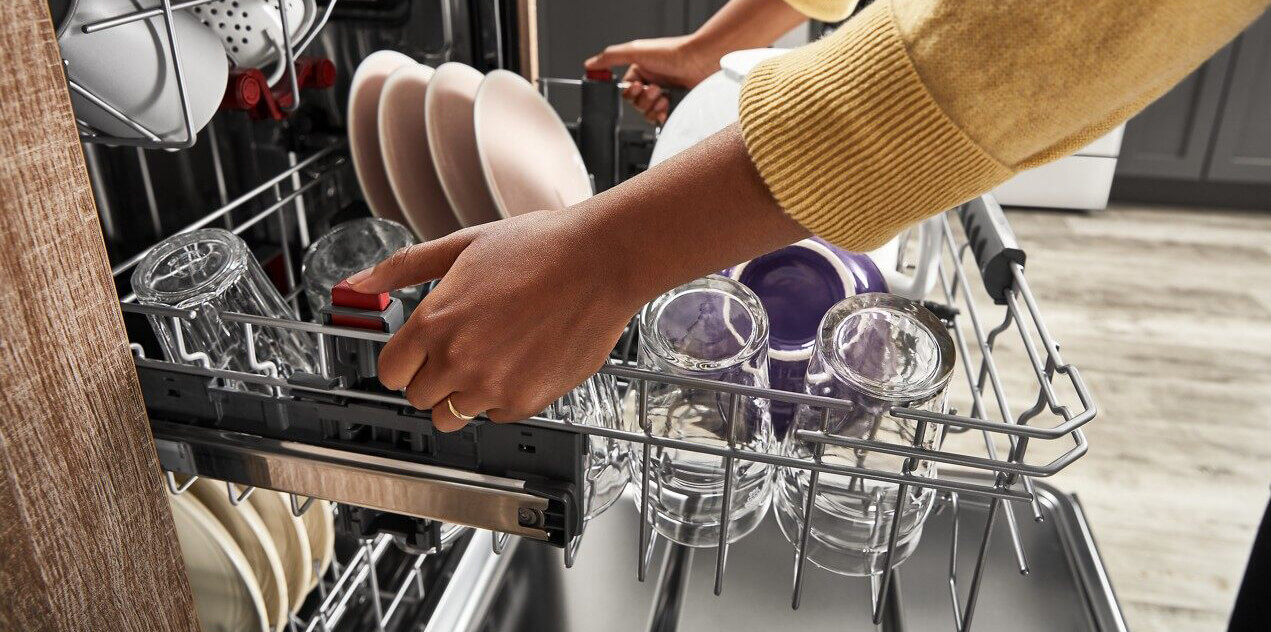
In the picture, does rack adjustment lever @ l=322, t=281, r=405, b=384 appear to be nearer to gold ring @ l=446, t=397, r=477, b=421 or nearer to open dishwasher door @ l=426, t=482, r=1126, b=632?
gold ring @ l=446, t=397, r=477, b=421

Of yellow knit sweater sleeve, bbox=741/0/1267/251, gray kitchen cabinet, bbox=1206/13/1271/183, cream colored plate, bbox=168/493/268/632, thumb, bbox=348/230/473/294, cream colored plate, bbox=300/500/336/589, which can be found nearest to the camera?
yellow knit sweater sleeve, bbox=741/0/1267/251

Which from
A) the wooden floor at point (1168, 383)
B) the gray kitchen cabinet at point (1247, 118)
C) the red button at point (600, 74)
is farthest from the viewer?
the gray kitchen cabinet at point (1247, 118)

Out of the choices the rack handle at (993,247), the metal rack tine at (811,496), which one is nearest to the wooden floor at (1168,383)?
the rack handle at (993,247)

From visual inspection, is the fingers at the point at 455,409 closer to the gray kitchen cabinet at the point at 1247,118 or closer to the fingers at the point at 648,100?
the fingers at the point at 648,100

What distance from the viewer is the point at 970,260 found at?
237 centimetres

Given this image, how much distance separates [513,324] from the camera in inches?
16.5

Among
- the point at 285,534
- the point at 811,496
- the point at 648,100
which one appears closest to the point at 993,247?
the point at 811,496

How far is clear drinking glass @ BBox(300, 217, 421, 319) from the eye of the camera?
25.7 inches

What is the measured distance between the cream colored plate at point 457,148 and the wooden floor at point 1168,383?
Answer: 3.24ft

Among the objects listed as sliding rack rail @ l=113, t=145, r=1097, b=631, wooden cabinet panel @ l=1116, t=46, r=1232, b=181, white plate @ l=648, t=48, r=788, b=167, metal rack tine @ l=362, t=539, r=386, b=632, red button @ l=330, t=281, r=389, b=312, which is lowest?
wooden cabinet panel @ l=1116, t=46, r=1232, b=181

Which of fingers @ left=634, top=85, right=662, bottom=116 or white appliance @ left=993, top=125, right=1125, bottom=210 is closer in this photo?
fingers @ left=634, top=85, right=662, bottom=116

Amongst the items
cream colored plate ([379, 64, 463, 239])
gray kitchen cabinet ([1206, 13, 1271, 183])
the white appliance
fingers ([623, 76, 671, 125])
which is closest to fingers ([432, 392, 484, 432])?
cream colored plate ([379, 64, 463, 239])

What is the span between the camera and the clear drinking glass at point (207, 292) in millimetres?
511

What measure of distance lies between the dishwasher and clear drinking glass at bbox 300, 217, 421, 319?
47mm
